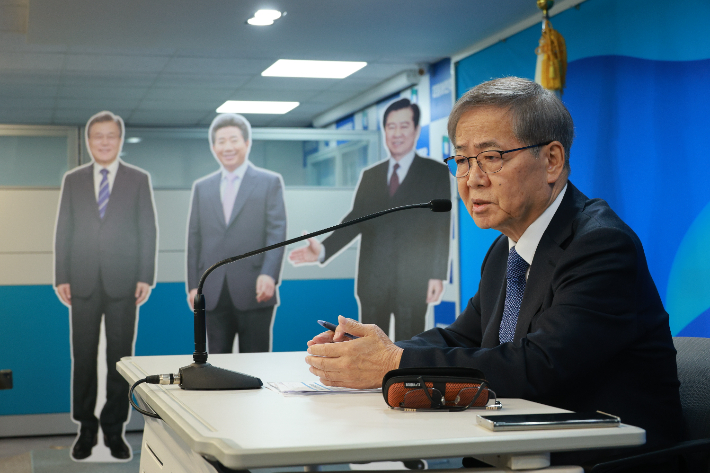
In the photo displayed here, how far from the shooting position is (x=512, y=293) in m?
1.77

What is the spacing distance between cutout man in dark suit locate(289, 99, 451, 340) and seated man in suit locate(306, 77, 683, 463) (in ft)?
10.2

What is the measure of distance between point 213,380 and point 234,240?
318 centimetres

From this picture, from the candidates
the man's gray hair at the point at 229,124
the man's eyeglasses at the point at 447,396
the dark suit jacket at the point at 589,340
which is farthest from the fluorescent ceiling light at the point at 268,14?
the man's eyeglasses at the point at 447,396

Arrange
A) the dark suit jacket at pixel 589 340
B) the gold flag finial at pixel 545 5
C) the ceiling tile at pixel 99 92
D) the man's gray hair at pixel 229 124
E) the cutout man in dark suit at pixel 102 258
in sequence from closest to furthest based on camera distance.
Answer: the dark suit jacket at pixel 589 340
the gold flag finial at pixel 545 5
the cutout man in dark suit at pixel 102 258
the man's gray hair at pixel 229 124
the ceiling tile at pixel 99 92

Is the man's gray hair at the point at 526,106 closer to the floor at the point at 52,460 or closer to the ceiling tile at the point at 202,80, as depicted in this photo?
the floor at the point at 52,460

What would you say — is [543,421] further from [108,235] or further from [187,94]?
[187,94]

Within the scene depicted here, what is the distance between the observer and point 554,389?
4.81ft

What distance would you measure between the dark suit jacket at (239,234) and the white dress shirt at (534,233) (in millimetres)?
3127

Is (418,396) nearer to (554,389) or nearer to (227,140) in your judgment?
(554,389)

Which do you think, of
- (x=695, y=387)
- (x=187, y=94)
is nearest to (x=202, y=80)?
(x=187, y=94)

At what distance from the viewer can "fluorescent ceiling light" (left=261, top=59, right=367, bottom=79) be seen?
16.9ft

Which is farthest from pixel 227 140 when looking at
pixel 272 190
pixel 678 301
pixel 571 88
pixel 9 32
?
pixel 678 301

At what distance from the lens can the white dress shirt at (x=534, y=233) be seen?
5.68 feet

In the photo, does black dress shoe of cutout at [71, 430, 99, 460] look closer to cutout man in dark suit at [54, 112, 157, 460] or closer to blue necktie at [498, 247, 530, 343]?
cutout man in dark suit at [54, 112, 157, 460]
